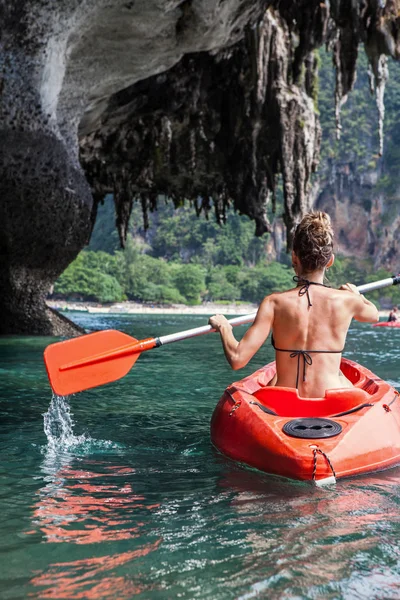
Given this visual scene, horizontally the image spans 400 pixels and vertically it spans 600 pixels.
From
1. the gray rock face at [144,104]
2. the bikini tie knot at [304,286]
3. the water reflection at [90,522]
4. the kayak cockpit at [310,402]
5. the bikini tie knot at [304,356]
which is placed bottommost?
the water reflection at [90,522]

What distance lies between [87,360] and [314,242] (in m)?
1.67

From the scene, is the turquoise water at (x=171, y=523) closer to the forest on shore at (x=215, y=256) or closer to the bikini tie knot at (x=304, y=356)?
the bikini tie knot at (x=304, y=356)

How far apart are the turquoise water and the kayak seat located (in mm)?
442

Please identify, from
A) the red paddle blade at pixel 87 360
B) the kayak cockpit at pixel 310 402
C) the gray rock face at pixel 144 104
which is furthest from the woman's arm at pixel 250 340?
the gray rock face at pixel 144 104

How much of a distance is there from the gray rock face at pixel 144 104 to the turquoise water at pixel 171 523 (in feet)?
19.7

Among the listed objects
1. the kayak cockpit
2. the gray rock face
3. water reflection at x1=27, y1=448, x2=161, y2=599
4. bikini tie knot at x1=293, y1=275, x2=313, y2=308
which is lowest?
water reflection at x1=27, y1=448, x2=161, y2=599

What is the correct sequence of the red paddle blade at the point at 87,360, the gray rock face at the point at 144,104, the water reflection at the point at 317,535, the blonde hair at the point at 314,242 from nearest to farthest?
the water reflection at the point at 317,535
the blonde hair at the point at 314,242
the red paddle blade at the point at 87,360
the gray rock face at the point at 144,104

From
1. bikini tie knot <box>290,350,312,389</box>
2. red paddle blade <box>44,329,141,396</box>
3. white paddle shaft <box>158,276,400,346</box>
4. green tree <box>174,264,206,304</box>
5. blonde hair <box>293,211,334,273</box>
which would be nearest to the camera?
blonde hair <box>293,211,334,273</box>

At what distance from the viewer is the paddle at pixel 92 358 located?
4.54m

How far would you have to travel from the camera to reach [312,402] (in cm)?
409

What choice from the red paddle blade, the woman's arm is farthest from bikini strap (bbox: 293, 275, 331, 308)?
the red paddle blade

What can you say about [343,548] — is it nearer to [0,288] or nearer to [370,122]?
[0,288]

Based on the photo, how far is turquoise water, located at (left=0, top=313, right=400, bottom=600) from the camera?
7.96 ft

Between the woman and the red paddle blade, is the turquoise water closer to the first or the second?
the red paddle blade
